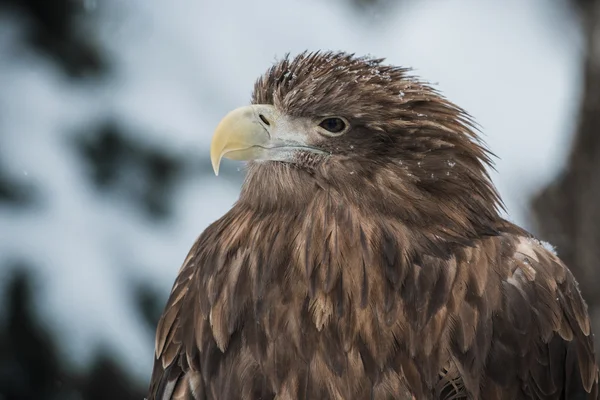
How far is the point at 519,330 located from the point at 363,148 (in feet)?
2.66

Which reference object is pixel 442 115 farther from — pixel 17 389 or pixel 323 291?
pixel 17 389

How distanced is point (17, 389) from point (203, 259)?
1.46 meters

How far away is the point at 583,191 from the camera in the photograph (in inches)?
274

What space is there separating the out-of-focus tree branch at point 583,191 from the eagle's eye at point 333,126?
3.84 metres

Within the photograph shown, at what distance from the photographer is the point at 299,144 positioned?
133 inches

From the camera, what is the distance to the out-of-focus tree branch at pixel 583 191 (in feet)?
22.5

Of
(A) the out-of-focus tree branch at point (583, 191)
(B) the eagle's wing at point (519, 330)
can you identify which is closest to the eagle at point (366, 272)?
(B) the eagle's wing at point (519, 330)

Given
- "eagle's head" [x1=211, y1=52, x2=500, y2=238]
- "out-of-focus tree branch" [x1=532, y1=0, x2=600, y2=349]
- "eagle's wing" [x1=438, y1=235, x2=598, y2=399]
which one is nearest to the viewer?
"eagle's wing" [x1=438, y1=235, x2=598, y2=399]

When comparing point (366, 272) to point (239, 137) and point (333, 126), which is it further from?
point (239, 137)

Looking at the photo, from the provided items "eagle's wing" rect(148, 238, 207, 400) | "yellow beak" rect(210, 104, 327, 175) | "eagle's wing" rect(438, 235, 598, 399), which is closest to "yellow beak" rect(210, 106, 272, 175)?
"yellow beak" rect(210, 104, 327, 175)

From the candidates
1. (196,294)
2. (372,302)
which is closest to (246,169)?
(196,294)

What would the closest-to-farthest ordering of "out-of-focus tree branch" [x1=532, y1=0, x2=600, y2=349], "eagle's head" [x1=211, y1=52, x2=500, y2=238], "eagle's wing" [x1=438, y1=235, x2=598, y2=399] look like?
"eagle's wing" [x1=438, y1=235, x2=598, y2=399] < "eagle's head" [x1=211, y1=52, x2=500, y2=238] < "out-of-focus tree branch" [x1=532, y1=0, x2=600, y2=349]

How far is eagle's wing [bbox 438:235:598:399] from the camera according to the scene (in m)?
3.12

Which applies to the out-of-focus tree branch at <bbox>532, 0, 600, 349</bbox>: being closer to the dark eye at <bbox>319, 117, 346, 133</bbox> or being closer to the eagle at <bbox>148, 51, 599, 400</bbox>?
the eagle at <bbox>148, 51, 599, 400</bbox>
